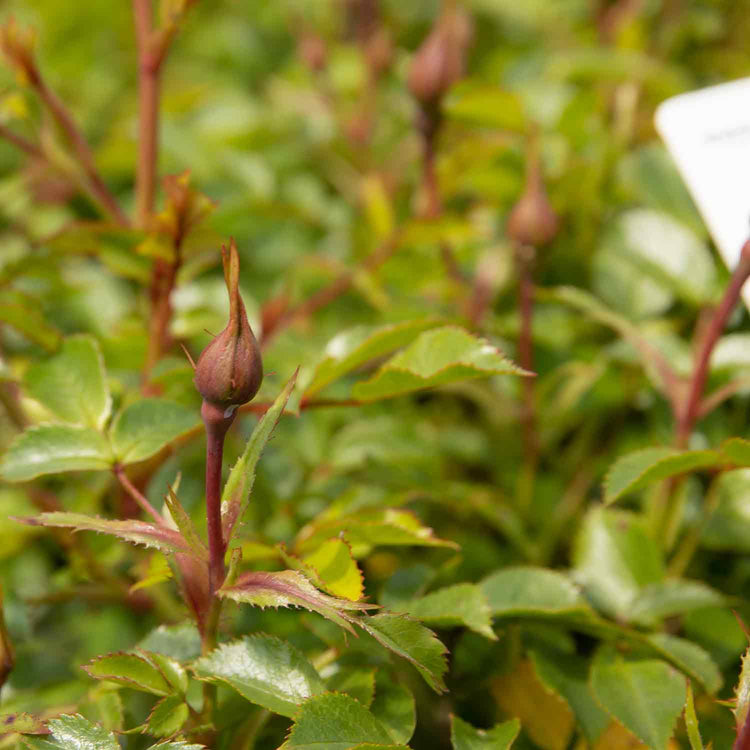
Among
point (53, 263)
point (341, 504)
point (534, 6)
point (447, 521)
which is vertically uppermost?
point (534, 6)

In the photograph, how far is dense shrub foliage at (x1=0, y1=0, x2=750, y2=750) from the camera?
388mm

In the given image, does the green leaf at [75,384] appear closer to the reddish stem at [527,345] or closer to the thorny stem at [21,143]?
the thorny stem at [21,143]

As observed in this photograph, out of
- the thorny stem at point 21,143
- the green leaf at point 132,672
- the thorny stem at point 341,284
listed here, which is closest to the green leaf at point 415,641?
the green leaf at point 132,672

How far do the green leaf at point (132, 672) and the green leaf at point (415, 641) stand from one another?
0.34ft

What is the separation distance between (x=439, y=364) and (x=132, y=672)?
215mm

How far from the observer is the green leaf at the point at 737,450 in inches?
16.2

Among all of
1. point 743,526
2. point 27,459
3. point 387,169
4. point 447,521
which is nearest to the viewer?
point 27,459

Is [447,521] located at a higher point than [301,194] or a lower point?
lower

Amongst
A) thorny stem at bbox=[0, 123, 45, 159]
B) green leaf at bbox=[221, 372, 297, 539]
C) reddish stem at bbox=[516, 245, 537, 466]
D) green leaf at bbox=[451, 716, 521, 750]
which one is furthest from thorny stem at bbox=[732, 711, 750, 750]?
thorny stem at bbox=[0, 123, 45, 159]

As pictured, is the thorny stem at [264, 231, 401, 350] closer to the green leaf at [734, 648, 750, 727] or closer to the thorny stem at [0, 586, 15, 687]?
the thorny stem at [0, 586, 15, 687]

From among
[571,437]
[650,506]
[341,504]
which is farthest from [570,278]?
[341,504]

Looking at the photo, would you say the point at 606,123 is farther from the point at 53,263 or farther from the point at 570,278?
the point at 53,263

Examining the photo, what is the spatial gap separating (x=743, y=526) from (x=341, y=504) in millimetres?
268

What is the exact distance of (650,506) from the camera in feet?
1.93
